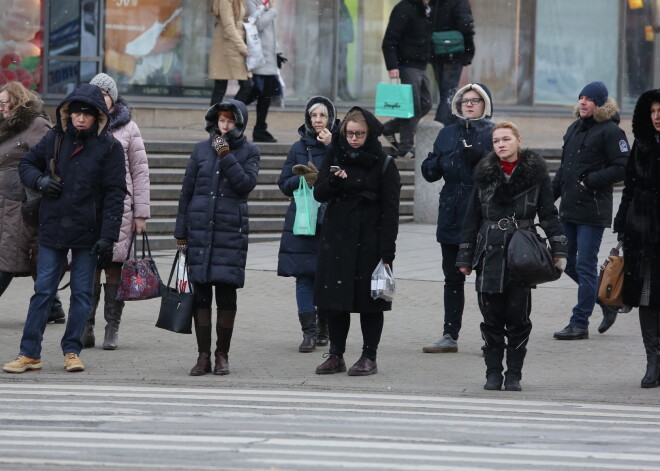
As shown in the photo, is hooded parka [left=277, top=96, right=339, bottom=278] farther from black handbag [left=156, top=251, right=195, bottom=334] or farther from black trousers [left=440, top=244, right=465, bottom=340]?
black handbag [left=156, top=251, right=195, bottom=334]

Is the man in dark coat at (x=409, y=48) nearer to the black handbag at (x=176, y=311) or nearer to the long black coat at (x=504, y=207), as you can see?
the black handbag at (x=176, y=311)

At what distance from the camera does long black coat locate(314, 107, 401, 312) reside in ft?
30.4

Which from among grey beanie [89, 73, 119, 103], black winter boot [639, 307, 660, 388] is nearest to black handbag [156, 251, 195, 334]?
grey beanie [89, 73, 119, 103]

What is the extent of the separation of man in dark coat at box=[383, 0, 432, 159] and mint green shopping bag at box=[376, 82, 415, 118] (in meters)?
0.20

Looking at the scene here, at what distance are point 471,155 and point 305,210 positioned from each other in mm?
1284

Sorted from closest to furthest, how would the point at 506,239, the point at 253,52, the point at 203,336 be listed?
1. the point at 506,239
2. the point at 203,336
3. the point at 253,52

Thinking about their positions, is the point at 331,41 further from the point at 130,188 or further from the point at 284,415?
the point at 284,415

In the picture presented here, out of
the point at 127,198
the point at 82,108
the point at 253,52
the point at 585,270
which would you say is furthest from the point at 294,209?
the point at 253,52

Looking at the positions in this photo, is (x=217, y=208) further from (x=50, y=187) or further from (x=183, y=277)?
(x=50, y=187)

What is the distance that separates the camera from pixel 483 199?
354 inches

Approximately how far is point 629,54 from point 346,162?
52.1 feet

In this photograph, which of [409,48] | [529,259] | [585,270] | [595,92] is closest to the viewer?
[529,259]

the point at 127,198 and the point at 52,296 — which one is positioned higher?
the point at 127,198

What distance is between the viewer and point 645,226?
9.18m
